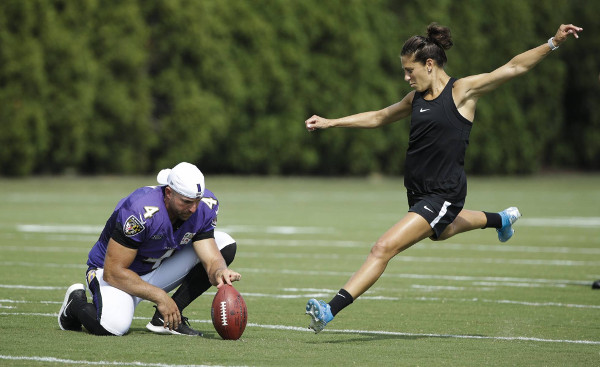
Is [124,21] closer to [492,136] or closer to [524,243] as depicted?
[492,136]

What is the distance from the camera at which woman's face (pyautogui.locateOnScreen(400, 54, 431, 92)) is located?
7.17 m

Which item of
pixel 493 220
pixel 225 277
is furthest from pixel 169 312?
pixel 493 220

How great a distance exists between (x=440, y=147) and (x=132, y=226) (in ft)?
7.18

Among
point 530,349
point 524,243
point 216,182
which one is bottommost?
point 216,182

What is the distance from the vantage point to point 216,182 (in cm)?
3562

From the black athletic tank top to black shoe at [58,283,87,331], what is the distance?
2.49 meters

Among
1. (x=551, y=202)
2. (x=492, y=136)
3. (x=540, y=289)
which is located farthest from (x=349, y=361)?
(x=492, y=136)

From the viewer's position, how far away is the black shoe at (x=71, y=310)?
23.2ft

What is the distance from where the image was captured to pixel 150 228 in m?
6.78

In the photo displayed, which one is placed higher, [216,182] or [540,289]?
[540,289]

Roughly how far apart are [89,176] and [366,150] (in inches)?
452

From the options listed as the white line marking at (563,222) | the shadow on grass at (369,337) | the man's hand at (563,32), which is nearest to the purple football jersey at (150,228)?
the shadow on grass at (369,337)

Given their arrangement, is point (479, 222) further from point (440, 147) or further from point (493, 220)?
point (440, 147)

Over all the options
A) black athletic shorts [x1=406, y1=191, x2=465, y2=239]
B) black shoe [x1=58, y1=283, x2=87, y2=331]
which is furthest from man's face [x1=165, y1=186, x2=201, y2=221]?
black athletic shorts [x1=406, y1=191, x2=465, y2=239]
